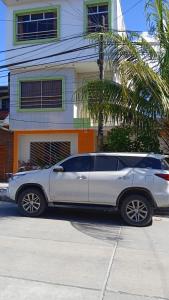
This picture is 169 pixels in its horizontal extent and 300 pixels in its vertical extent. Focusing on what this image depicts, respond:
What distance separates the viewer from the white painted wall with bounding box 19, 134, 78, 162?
71.3 ft

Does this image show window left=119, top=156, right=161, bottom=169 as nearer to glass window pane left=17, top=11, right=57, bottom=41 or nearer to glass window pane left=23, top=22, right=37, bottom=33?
glass window pane left=17, top=11, right=57, bottom=41

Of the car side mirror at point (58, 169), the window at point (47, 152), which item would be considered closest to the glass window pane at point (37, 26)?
the window at point (47, 152)

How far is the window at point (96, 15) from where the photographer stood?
20.6 metres

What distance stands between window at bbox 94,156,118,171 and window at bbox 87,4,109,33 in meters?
11.3

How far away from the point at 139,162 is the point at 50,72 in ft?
38.5

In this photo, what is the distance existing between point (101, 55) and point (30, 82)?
6863 mm

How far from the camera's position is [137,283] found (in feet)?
19.4

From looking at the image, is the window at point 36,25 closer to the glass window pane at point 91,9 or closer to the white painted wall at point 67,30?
the white painted wall at point 67,30

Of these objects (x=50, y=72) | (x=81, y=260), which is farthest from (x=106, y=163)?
(x=50, y=72)

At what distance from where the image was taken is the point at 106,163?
36.2ft

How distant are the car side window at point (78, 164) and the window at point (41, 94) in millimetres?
10082

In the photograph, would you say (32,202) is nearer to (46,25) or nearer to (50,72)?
(50,72)

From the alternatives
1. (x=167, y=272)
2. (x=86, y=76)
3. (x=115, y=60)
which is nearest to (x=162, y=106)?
(x=115, y=60)

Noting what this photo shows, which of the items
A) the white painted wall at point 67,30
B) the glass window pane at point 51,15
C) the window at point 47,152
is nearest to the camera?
the white painted wall at point 67,30
